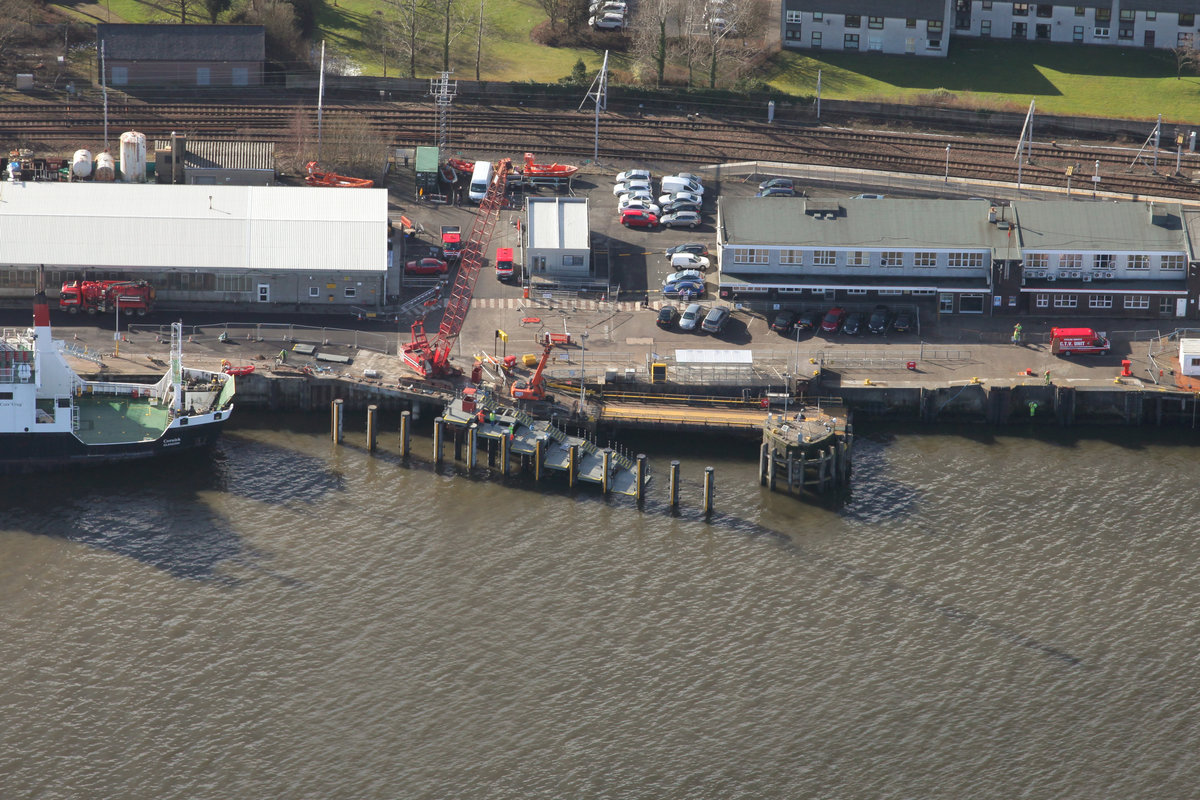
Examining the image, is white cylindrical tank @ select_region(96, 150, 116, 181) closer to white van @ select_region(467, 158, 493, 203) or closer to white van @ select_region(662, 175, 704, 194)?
white van @ select_region(467, 158, 493, 203)

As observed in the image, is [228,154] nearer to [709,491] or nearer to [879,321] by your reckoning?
[879,321]

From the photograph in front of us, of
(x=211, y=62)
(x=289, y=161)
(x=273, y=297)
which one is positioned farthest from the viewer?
(x=211, y=62)

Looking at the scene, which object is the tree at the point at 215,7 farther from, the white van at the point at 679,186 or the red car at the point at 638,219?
the red car at the point at 638,219

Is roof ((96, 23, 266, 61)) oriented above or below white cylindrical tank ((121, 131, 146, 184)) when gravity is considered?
above

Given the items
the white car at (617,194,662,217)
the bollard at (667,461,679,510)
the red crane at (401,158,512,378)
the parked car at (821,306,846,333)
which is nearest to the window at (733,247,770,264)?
the parked car at (821,306,846,333)

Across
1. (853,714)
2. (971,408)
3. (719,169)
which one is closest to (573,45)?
(719,169)

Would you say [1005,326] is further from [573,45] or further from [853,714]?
[573,45]

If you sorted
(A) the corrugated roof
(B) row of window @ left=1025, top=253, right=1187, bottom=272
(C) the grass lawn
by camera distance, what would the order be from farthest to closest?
(C) the grass lawn
(A) the corrugated roof
(B) row of window @ left=1025, top=253, right=1187, bottom=272
